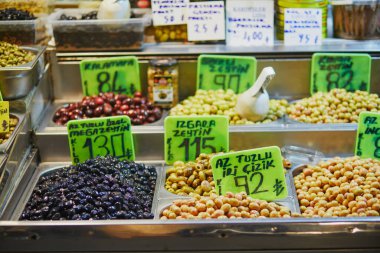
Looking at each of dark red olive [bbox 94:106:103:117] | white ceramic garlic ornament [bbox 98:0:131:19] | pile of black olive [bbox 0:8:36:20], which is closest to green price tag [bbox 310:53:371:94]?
white ceramic garlic ornament [bbox 98:0:131:19]

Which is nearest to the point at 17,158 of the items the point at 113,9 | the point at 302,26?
the point at 113,9

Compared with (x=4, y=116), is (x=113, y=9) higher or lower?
higher

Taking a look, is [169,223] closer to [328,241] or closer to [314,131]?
[328,241]

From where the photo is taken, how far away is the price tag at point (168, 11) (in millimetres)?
3506

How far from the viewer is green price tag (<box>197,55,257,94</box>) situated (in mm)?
3402

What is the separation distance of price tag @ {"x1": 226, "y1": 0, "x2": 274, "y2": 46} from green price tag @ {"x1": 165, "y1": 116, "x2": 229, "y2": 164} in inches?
32.8

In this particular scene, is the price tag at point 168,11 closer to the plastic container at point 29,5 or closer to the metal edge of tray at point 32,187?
the plastic container at point 29,5

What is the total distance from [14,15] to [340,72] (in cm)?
183

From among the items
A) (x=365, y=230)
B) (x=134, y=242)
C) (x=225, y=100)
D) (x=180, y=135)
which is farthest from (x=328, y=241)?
(x=225, y=100)

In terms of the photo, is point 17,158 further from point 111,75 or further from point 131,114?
point 111,75

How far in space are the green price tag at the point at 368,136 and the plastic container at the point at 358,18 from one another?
35.2 inches

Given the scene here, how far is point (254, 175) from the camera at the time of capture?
265 centimetres

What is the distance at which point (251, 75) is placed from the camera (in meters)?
3.43

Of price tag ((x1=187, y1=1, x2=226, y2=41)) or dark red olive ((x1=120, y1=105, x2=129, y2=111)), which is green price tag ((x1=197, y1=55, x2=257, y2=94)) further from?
dark red olive ((x1=120, y1=105, x2=129, y2=111))
